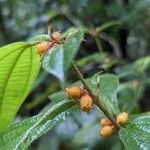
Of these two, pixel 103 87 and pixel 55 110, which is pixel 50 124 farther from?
pixel 103 87

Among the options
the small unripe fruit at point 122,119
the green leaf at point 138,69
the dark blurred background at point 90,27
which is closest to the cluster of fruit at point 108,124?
the small unripe fruit at point 122,119

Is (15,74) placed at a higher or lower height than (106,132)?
higher

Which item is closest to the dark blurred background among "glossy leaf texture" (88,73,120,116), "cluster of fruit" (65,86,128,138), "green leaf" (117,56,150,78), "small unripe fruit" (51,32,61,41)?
"green leaf" (117,56,150,78)

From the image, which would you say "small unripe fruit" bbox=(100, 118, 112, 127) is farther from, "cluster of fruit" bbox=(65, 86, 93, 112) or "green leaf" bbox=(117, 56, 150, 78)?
"green leaf" bbox=(117, 56, 150, 78)

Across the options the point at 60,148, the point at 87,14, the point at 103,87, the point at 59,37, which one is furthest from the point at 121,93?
the point at 87,14

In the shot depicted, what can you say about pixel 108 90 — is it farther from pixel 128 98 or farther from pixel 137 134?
pixel 128 98

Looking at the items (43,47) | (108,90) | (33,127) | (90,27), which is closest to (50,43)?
(43,47)

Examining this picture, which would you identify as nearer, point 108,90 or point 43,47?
point 43,47
